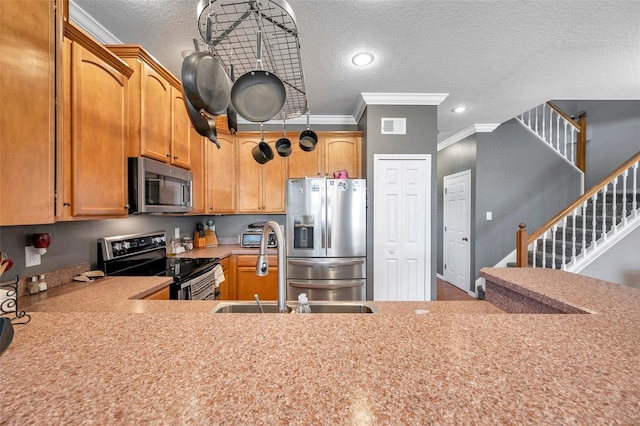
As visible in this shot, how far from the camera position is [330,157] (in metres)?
3.37

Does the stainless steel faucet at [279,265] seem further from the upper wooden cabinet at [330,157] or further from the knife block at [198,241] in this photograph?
the knife block at [198,241]

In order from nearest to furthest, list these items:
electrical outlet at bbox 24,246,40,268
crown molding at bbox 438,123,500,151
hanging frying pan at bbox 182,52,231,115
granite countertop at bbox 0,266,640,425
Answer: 1. granite countertop at bbox 0,266,640,425
2. hanging frying pan at bbox 182,52,231,115
3. electrical outlet at bbox 24,246,40,268
4. crown molding at bbox 438,123,500,151

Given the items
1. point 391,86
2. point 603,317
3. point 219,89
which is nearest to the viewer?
point 603,317

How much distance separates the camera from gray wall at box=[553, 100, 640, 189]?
4055 millimetres

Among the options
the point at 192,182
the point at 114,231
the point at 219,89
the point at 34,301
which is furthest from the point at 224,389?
the point at 192,182

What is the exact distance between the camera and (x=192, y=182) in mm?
2514

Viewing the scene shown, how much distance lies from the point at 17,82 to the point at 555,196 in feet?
18.8

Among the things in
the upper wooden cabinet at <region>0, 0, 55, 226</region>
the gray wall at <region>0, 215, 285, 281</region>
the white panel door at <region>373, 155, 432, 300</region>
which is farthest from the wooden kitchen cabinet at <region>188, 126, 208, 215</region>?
the white panel door at <region>373, 155, 432, 300</region>

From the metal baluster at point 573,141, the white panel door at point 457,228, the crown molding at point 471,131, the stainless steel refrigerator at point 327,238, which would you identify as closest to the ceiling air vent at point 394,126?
the stainless steel refrigerator at point 327,238

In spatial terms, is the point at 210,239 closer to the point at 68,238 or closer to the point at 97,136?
the point at 68,238

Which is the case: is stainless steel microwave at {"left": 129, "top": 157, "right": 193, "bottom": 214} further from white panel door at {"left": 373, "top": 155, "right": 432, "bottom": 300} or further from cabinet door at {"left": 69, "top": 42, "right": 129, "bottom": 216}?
white panel door at {"left": 373, "top": 155, "right": 432, "bottom": 300}

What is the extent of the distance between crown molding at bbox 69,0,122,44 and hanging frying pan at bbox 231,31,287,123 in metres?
1.36

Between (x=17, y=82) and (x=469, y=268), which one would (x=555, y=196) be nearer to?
(x=469, y=268)

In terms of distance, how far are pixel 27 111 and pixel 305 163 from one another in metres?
2.55
